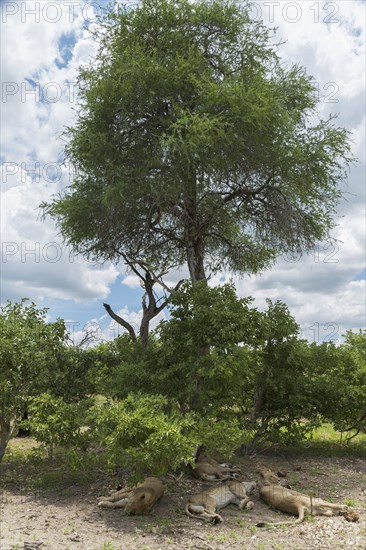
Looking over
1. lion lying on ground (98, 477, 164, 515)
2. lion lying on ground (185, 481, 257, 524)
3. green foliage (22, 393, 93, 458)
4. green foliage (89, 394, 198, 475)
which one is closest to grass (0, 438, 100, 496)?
green foliage (22, 393, 93, 458)

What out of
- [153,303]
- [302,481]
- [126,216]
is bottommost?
[302,481]

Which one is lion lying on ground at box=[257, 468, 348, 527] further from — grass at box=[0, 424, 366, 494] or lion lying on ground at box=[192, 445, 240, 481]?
grass at box=[0, 424, 366, 494]

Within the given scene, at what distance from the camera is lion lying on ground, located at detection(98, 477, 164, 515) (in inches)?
400

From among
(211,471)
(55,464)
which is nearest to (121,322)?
(55,464)

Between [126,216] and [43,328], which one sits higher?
[126,216]

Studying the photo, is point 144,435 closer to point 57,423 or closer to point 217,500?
point 217,500

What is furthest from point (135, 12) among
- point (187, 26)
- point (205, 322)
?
point (205, 322)

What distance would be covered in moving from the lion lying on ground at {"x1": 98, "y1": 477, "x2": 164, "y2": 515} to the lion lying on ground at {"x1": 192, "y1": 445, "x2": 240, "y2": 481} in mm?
1712

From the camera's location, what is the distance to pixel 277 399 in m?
15.5

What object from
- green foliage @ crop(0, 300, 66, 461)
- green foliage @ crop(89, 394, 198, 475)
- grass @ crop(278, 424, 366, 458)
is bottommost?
grass @ crop(278, 424, 366, 458)

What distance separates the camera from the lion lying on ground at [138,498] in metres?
10.2

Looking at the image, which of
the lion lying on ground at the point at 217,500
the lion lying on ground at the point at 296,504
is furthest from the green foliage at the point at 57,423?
the lion lying on ground at the point at 296,504

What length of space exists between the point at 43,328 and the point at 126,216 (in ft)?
14.2

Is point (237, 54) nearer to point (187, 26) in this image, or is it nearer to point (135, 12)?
point (187, 26)
